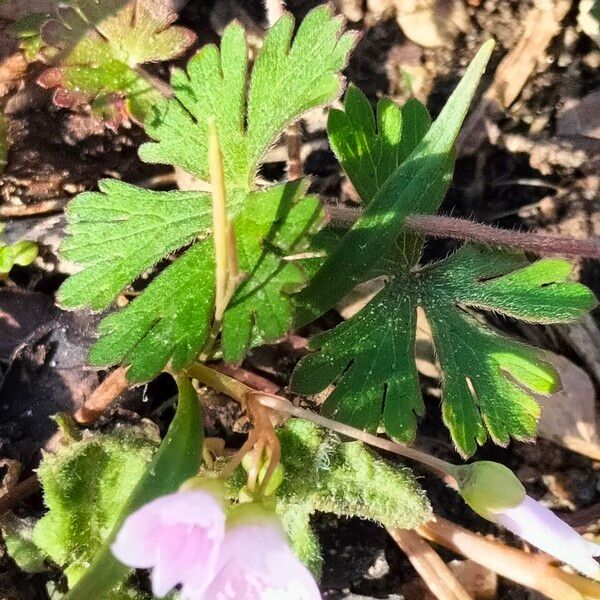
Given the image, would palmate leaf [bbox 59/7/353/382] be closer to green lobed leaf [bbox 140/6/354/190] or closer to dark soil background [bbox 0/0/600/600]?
green lobed leaf [bbox 140/6/354/190]

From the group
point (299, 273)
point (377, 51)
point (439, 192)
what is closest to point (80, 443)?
point (299, 273)

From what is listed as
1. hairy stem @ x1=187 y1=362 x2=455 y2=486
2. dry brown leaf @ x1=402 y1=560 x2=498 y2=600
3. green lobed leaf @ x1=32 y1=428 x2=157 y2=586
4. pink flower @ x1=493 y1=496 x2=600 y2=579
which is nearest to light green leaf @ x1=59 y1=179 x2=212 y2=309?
hairy stem @ x1=187 y1=362 x2=455 y2=486

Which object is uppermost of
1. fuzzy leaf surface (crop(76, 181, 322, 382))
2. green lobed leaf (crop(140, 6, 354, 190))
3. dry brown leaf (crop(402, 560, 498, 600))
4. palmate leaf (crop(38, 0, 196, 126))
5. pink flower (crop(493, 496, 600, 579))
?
palmate leaf (crop(38, 0, 196, 126))

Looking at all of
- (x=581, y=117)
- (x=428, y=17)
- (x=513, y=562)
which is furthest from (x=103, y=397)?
(x=581, y=117)

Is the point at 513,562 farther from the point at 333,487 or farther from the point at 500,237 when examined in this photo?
the point at 500,237

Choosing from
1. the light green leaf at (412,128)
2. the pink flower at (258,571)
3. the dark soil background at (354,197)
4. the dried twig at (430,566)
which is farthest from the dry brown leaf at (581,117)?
the pink flower at (258,571)

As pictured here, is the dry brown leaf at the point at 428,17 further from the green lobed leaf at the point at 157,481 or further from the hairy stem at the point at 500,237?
the green lobed leaf at the point at 157,481

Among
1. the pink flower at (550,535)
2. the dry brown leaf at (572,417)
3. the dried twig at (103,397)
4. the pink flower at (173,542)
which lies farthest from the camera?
the dry brown leaf at (572,417)
